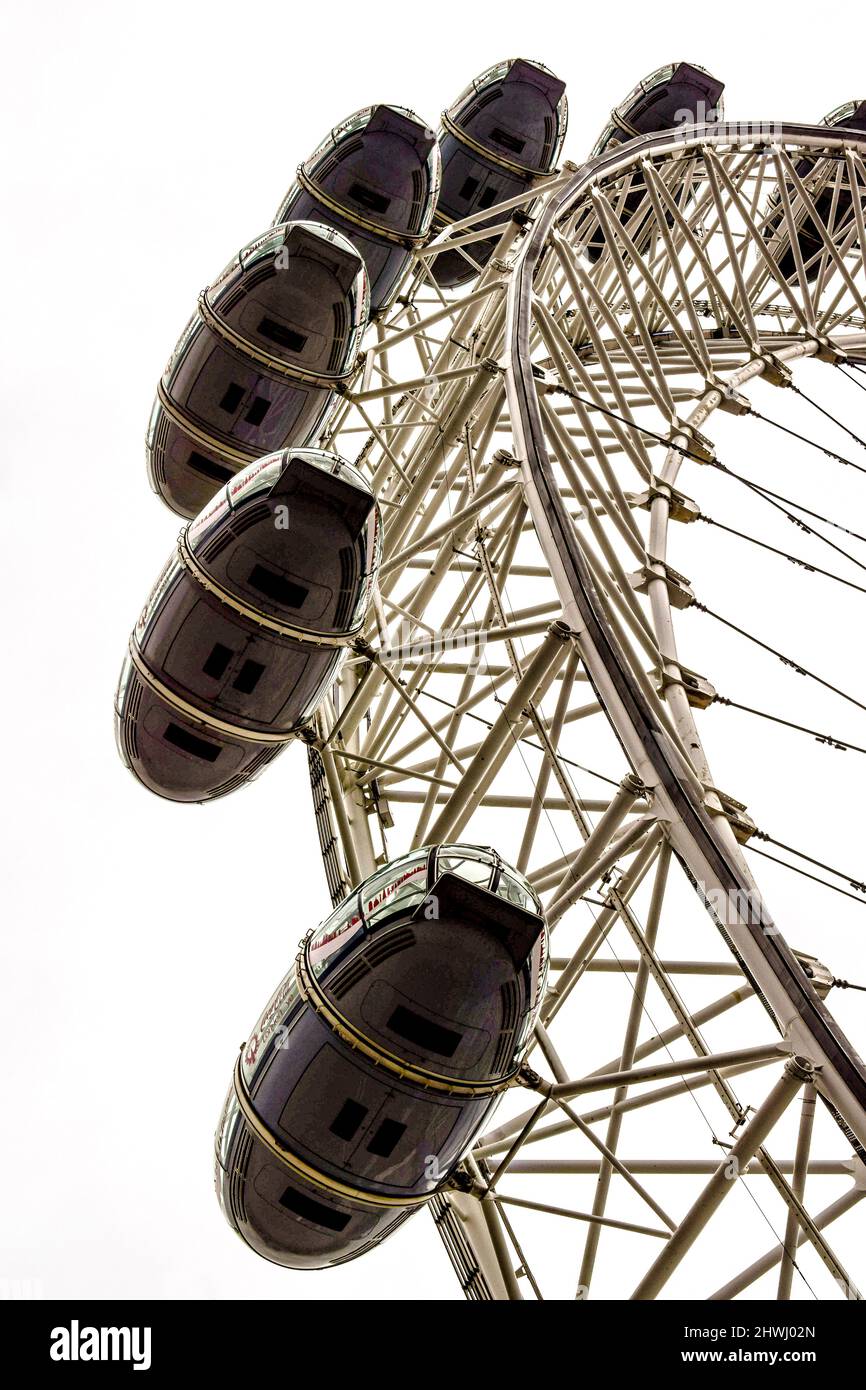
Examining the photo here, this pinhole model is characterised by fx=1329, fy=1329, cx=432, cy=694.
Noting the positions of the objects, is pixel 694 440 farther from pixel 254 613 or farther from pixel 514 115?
pixel 254 613

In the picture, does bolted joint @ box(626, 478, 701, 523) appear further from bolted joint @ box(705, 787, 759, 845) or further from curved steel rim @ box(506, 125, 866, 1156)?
bolted joint @ box(705, 787, 759, 845)

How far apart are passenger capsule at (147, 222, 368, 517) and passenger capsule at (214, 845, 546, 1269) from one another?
8.41 m

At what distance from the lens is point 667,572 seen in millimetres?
14695

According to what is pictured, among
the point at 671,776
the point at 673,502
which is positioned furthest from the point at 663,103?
the point at 671,776

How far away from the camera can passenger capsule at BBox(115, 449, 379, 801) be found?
11828mm

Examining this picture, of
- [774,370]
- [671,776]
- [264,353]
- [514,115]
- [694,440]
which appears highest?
[514,115]

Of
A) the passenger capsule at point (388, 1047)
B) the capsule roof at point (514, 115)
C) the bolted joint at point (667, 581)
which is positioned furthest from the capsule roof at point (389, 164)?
the passenger capsule at point (388, 1047)

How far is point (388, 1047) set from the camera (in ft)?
27.9

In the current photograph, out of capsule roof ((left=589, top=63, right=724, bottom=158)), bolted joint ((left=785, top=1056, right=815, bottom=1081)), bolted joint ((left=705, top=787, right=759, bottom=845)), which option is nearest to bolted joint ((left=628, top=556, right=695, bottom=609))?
bolted joint ((left=705, top=787, right=759, bottom=845))

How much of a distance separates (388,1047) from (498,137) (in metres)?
20.0

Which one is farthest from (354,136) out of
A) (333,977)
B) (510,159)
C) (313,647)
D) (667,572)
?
(333,977)
